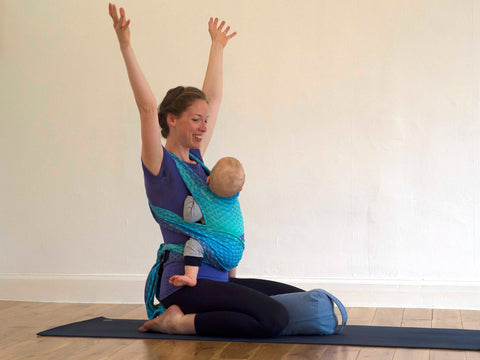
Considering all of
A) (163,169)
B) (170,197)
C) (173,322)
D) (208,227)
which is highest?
(163,169)

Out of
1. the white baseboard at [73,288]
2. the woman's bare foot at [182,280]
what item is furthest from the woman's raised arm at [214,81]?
the white baseboard at [73,288]

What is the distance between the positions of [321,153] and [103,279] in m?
1.60

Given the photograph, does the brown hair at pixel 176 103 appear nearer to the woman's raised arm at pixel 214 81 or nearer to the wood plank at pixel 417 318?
the woman's raised arm at pixel 214 81

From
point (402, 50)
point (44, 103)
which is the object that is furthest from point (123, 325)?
point (402, 50)

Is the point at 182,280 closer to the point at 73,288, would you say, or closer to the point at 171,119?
the point at 171,119

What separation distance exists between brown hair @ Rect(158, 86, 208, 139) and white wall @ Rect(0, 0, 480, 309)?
3.31ft

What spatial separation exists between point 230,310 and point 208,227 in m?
0.36

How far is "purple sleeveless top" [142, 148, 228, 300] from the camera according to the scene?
2.59 m

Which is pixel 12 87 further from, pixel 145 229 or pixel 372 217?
pixel 372 217

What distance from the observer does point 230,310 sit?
2.48 metres

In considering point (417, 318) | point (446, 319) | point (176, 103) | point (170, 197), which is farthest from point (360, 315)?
point (176, 103)

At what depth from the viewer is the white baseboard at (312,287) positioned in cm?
337

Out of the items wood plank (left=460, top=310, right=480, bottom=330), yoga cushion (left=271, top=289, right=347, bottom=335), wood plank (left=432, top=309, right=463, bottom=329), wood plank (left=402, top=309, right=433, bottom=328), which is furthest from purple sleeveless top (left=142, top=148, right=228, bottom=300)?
wood plank (left=460, top=310, right=480, bottom=330)

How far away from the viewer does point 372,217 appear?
3520 millimetres
